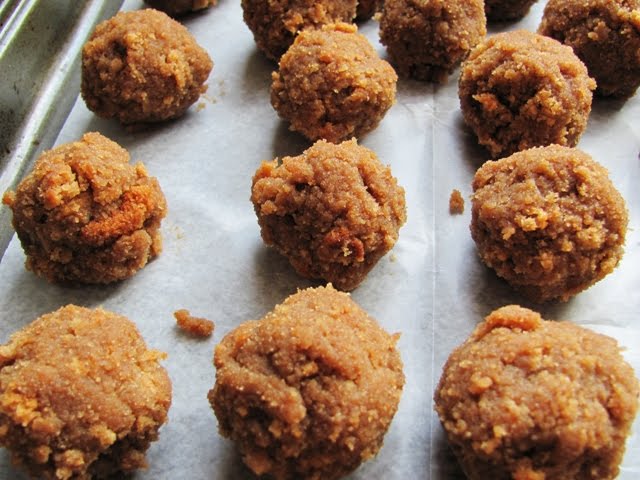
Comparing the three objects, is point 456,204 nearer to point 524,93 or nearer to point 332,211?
point 524,93

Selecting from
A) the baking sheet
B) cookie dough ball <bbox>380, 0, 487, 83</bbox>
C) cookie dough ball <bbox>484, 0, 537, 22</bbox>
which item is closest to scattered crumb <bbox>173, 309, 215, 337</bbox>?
the baking sheet

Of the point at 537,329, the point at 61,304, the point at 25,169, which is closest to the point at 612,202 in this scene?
the point at 537,329

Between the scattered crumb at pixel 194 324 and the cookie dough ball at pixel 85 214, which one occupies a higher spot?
the cookie dough ball at pixel 85 214

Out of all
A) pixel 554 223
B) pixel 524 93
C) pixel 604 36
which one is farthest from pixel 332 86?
pixel 604 36

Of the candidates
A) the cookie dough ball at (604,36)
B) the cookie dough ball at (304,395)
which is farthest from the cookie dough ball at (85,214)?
the cookie dough ball at (604,36)

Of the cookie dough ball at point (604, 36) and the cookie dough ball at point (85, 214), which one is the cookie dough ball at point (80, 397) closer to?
the cookie dough ball at point (85, 214)

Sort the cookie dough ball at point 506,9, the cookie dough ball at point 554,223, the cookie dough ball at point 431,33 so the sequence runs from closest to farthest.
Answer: the cookie dough ball at point 554,223 < the cookie dough ball at point 431,33 < the cookie dough ball at point 506,9

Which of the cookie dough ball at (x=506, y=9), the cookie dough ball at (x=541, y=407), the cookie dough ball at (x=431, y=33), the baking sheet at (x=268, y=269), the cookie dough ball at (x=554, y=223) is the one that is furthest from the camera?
the cookie dough ball at (x=506, y=9)
